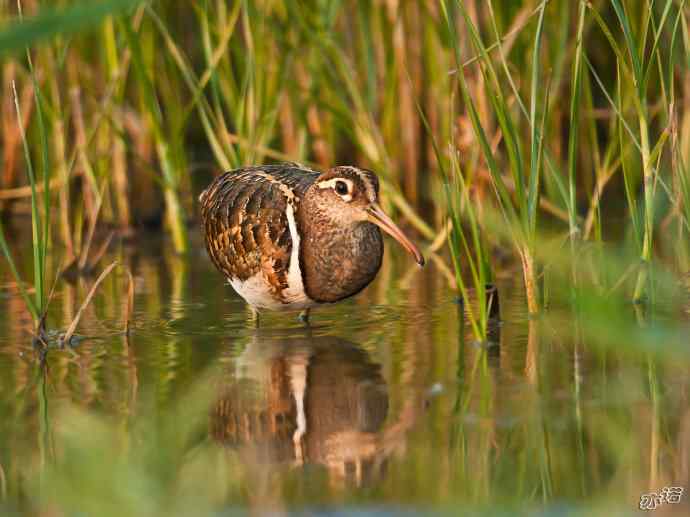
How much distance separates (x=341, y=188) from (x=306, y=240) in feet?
1.01

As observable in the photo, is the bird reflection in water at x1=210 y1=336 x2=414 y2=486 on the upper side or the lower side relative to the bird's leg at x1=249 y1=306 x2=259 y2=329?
lower

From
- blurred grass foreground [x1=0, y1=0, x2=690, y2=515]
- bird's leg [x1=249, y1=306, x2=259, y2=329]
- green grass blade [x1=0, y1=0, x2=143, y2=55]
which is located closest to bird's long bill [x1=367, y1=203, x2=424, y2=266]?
Result: blurred grass foreground [x1=0, y1=0, x2=690, y2=515]

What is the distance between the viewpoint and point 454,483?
3.23m

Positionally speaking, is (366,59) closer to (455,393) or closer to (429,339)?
(429,339)

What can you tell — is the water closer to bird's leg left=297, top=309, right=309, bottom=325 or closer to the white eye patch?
bird's leg left=297, top=309, right=309, bottom=325

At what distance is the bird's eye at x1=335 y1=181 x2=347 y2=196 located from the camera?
5.29 metres

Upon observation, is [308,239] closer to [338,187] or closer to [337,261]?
[337,261]

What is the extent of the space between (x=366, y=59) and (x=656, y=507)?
199 inches

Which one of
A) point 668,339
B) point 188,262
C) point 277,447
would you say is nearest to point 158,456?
point 277,447

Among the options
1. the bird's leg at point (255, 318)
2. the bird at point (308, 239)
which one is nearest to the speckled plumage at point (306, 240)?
the bird at point (308, 239)

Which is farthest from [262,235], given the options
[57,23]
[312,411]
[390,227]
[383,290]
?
[57,23]

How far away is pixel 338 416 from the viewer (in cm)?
406

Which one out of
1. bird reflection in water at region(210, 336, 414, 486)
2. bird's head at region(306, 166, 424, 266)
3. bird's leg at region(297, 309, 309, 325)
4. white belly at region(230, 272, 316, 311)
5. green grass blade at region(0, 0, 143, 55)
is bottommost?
bird reflection in water at region(210, 336, 414, 486)

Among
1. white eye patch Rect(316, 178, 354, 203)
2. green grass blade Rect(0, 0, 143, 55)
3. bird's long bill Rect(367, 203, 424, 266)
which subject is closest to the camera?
green grass blade Rect(0, 0, 143, 55)
